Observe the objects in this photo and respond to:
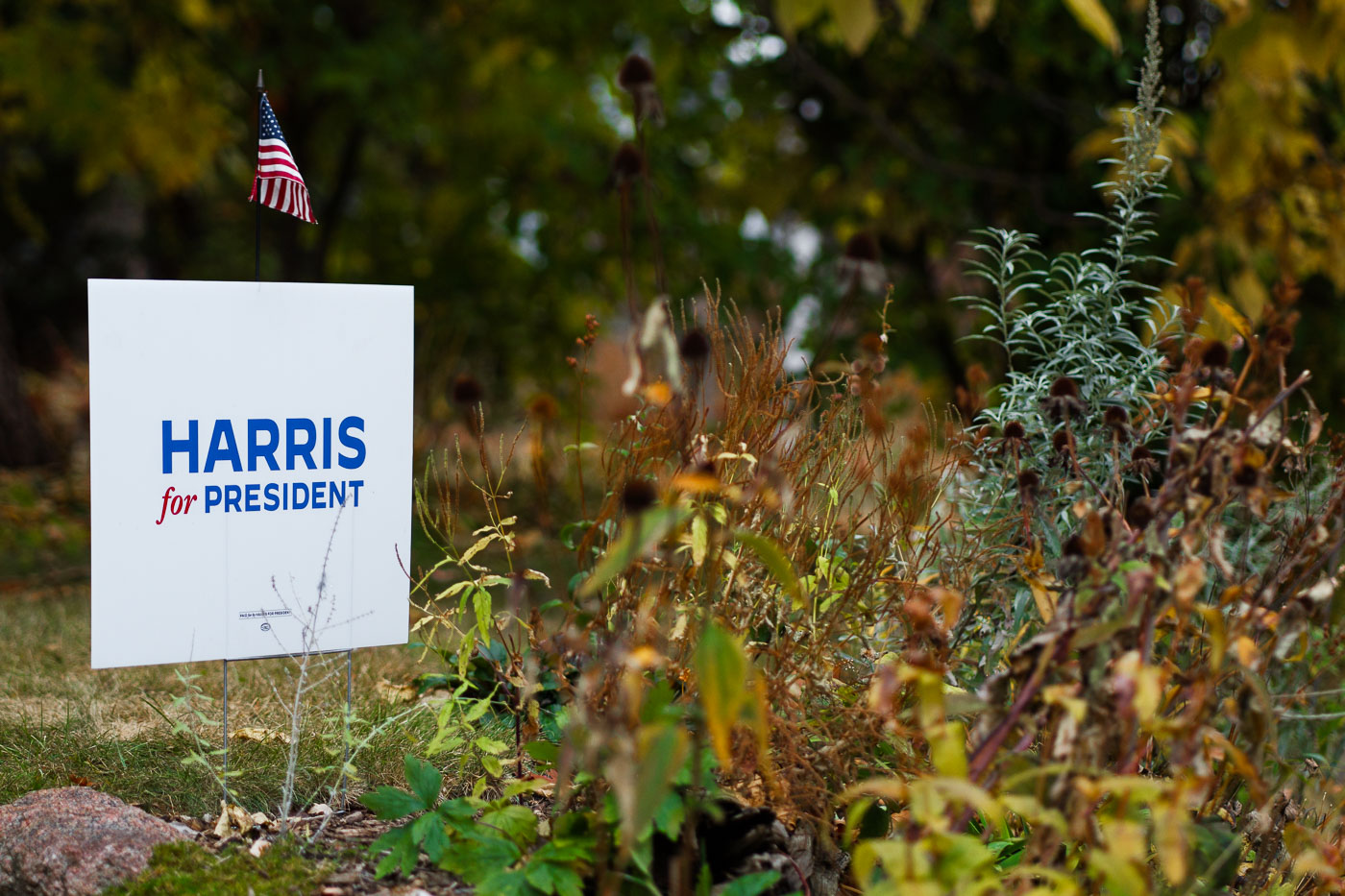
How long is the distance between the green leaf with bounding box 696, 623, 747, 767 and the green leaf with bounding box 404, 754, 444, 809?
0.98 metres

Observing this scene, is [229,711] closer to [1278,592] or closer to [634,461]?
[634,461]

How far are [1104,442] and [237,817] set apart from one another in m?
2.21

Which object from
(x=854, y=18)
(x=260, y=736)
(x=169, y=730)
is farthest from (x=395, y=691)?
(x=854, y=18)

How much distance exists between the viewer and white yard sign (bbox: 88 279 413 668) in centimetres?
258

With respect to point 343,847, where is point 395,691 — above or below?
above

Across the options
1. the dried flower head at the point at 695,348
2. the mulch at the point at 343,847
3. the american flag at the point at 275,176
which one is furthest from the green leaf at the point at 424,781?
the american flag at the point at 275,176

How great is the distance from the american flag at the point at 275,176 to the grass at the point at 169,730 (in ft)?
3.85

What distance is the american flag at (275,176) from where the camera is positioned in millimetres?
2783

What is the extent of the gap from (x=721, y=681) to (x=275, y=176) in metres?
1.85

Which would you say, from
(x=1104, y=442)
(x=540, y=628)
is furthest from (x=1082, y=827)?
(x=1104, y=442)

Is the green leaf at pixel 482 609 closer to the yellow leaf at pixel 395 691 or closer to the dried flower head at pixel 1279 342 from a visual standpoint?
the yellow leaf at pixel 395 691

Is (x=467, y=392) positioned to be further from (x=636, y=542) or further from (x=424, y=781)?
(x=424, y=781)

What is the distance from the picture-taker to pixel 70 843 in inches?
89.7

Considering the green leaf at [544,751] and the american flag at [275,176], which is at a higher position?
the american flag at [275,176]
